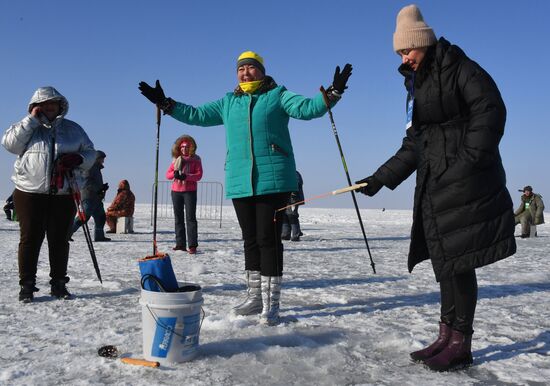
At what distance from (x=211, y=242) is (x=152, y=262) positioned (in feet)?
24.9

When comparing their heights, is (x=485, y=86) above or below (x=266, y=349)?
above

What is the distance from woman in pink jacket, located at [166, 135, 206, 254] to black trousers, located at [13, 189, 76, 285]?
352cm

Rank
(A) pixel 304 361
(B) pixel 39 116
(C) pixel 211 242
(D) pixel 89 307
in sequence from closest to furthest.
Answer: (A) pixel 304 361, (D) pixel 89 307, (B) pixel 39 116, (C) pixel 211 242

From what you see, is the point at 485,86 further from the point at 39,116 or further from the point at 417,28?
the point at 39,116

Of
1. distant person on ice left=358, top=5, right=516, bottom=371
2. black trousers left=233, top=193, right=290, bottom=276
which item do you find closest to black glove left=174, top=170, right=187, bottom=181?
black trousers left=233, top=193, right=290, bottom=276

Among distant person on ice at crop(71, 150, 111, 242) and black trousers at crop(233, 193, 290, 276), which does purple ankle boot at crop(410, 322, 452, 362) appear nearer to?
black trousers at crop(233, 193, 290, 276)

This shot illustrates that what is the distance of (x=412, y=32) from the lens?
2758mm

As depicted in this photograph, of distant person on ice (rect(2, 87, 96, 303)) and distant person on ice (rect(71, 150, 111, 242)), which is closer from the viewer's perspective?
distant person on ice (rect(2, 87, 96, 303))

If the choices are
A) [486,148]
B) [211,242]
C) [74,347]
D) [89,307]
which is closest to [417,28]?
[486,148]

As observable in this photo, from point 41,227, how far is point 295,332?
2475 mm

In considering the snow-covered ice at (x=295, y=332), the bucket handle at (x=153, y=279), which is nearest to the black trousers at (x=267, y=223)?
the snow-covered ice at (x=295, y=332)

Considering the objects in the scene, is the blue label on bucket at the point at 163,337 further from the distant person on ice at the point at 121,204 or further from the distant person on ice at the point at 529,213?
the distant person on ice at the point at 529,213

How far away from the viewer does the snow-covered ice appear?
2554 mm

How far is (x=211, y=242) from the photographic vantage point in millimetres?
10312
